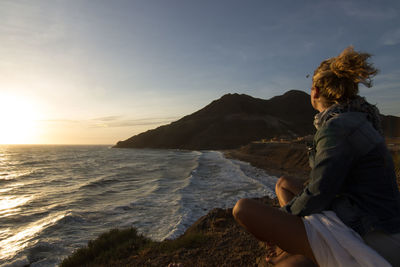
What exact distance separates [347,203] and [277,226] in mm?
503

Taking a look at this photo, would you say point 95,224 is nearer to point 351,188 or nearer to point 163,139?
point 351,188

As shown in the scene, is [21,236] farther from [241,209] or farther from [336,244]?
[336,244]

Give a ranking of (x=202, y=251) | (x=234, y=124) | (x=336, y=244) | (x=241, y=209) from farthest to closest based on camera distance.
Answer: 1. (x=234, y=124)
2. (x=202, y=251)
3. (x=241, y=209)
4. (x=336, y=244)

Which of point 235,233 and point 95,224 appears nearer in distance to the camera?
point 235,233

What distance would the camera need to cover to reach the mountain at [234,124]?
9150 centimetres

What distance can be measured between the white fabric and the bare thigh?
0.07 meters

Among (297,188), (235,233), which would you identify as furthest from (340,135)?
(235,233)

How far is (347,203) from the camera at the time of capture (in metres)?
1.64

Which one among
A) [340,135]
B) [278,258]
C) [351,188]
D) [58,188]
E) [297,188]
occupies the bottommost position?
[58,188]

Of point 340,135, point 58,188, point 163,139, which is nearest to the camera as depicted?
point 340,135

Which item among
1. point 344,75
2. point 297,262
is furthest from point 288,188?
point 344,75

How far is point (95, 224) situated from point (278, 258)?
21.7 ft

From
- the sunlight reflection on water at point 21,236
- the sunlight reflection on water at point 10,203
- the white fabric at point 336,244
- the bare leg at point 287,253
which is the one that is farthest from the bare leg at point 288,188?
the sunlight reflection on water at point 10,203

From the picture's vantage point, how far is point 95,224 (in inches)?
285
